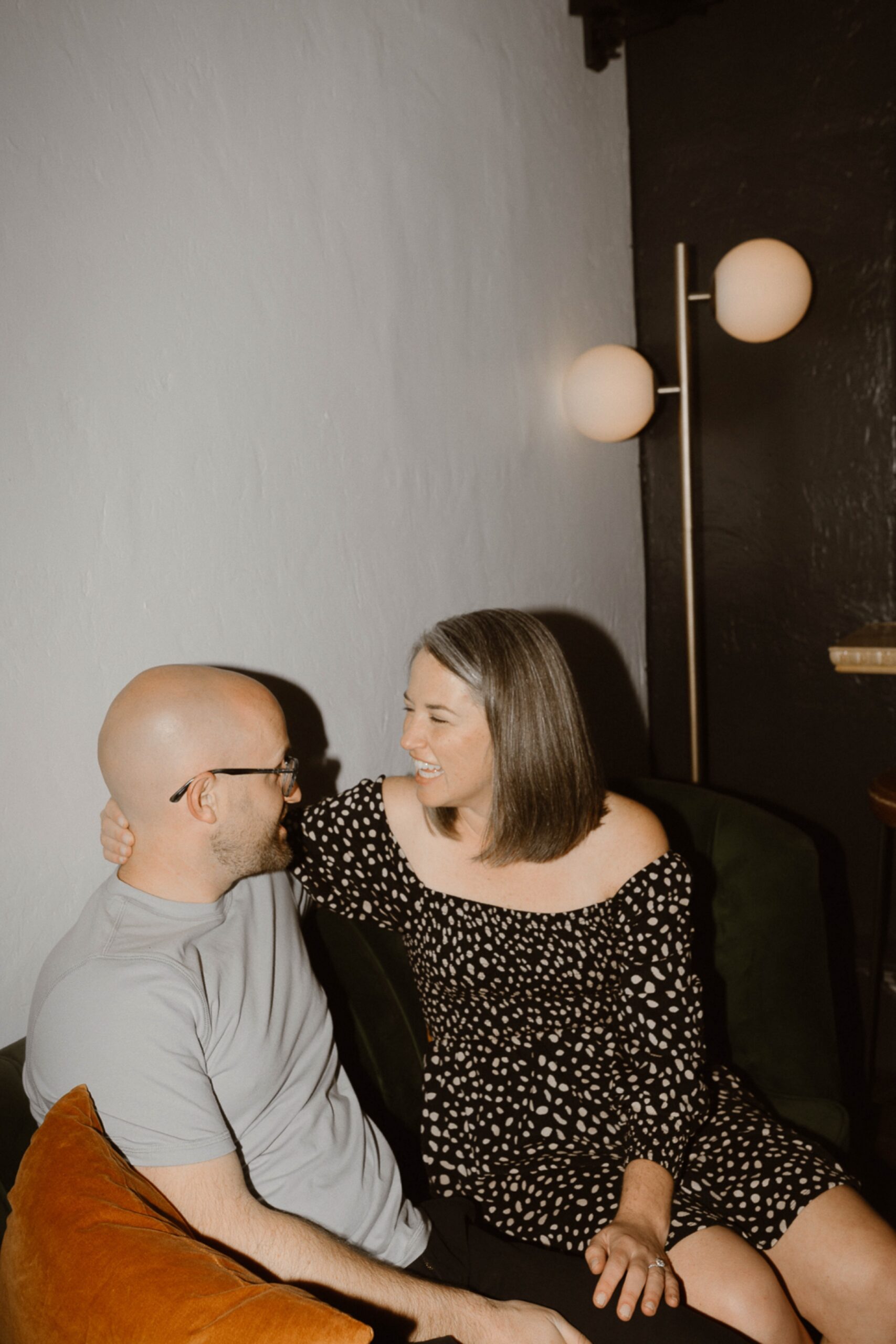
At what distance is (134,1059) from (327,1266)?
313 mm

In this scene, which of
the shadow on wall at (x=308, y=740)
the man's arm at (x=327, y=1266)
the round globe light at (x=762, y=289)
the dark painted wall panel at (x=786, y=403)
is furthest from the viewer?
the dark painted wall panel at (x=786, y=403)

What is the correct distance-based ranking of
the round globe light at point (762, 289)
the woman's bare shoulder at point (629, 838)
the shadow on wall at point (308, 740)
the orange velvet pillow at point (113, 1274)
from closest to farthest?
the orange velvet pillow at point (113, 1274) < the woman's bare shoulder at point (629, 838) < the shadow on wall at point (308, 740) < the round globe light at point (762, 289)

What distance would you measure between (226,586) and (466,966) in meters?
0.72

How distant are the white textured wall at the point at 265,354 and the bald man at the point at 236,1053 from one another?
18 cm

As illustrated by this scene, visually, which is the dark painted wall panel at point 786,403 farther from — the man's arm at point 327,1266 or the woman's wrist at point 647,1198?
the man's arm at point 327,1266

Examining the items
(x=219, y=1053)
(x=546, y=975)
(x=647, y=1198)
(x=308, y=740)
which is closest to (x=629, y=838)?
(x=546, y=975)

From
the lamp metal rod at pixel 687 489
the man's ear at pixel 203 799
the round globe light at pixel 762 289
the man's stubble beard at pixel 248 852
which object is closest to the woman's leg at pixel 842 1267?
the man's stubble beard at pixel 248 852

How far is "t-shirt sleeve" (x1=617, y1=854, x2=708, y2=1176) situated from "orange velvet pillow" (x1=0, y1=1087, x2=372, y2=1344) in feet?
2.29

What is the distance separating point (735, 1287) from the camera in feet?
4.00

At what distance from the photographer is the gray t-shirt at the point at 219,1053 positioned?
103 centimetres

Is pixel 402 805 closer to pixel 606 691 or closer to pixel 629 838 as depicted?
pixel 629 838

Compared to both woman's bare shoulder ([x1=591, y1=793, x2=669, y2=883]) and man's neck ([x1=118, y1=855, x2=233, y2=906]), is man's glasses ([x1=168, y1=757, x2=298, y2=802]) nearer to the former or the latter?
man's neck ([x1=118, y1=855, x2=233, y2=906])

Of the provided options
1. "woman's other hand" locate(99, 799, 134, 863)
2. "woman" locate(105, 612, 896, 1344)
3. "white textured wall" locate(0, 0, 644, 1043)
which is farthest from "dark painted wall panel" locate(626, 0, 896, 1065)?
"woman's other hand" locate(99, 799, 134, 863)

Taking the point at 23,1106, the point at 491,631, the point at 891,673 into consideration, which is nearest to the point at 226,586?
the point at 491,631
